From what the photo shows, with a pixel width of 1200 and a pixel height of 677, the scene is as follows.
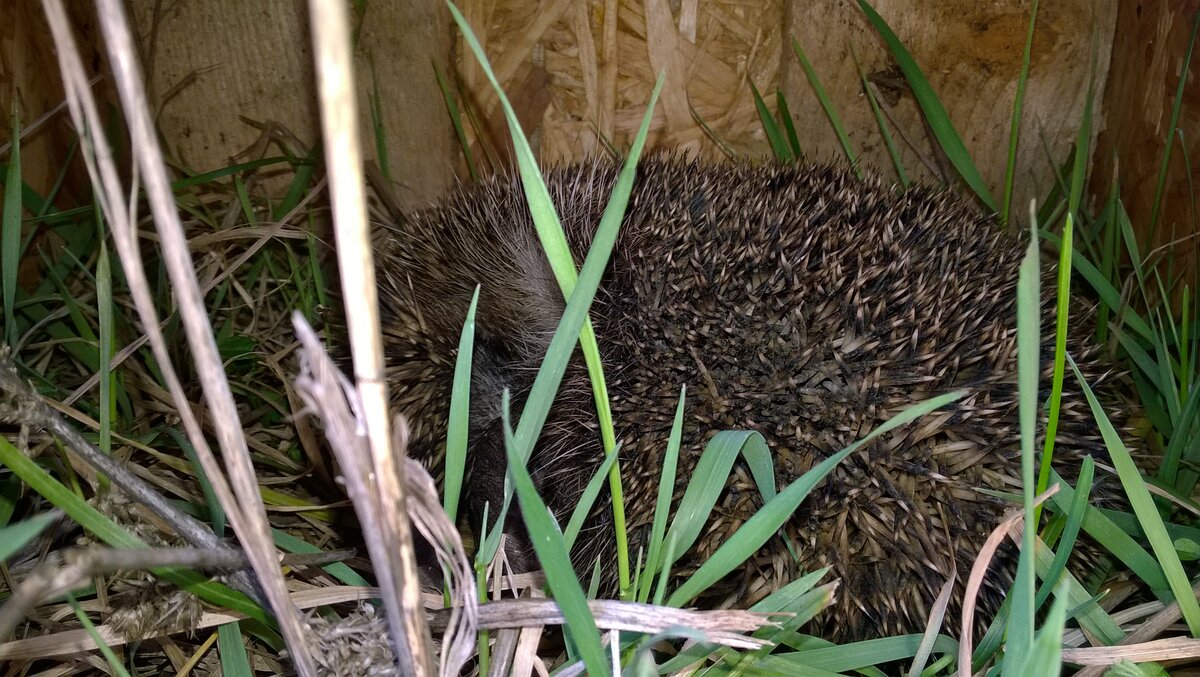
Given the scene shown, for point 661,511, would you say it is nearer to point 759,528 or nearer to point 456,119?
point 759,528

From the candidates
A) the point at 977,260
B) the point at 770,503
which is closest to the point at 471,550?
the point at 770,503

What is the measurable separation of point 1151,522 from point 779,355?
26.7 inches

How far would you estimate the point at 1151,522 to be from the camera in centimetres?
150

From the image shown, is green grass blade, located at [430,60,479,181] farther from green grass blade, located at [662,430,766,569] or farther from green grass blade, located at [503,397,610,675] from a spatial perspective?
green grass blade, located at [503,397,610,675]

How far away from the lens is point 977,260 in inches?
79.0

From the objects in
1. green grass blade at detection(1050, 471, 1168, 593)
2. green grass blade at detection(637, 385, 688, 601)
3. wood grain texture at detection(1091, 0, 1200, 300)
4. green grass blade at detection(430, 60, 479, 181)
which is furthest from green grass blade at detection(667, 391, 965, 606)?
green grass blade at detection(430, 60, 479, 181)

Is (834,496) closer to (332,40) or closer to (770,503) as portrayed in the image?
(770,503)

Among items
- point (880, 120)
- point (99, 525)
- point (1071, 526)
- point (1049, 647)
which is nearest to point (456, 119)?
point (880, 120)

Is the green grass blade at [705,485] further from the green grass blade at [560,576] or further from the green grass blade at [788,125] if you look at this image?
the green grass blade at [788,125]

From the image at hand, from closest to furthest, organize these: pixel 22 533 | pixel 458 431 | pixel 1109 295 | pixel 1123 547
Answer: pixel 22 533
pixel 458 431
pixel 1123 547
pixel 1109 295

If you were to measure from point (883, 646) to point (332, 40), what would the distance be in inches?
52.8

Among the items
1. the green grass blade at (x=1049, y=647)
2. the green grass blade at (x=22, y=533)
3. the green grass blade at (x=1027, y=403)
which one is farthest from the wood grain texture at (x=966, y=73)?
the green grass blade at (x=22, y=533)

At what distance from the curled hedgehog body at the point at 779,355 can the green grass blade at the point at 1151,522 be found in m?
0.21

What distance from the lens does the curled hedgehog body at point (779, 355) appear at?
1711 mm
